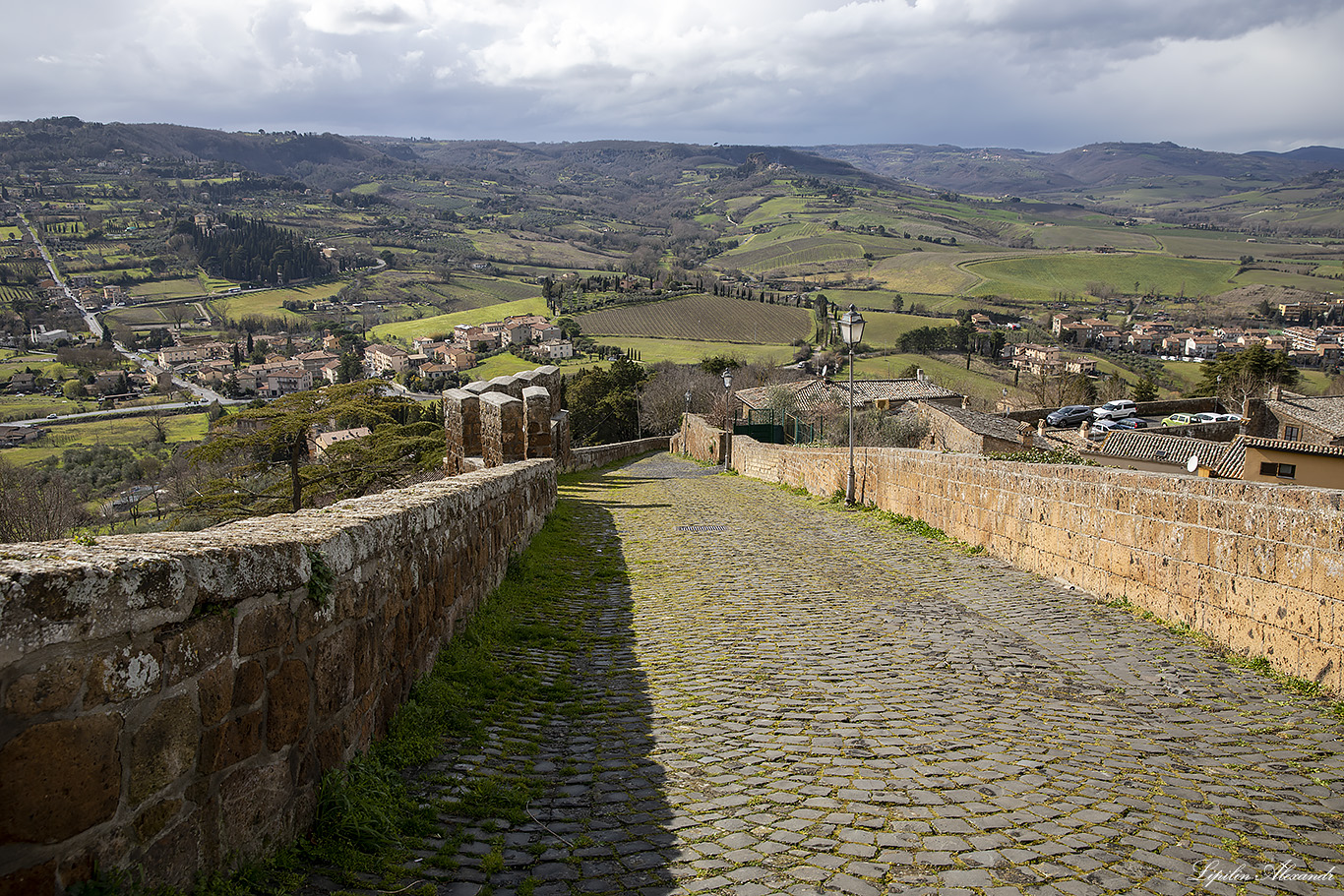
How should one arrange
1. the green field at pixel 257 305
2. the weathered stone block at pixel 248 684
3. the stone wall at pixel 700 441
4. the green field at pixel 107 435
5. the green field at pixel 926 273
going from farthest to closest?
the green field at pixel 926 273 → the green field at pixel 257 305 → the green field at pixel 107 435 → the stone wall at pixel 700 441 → the weathered stone block at pixel 248 684

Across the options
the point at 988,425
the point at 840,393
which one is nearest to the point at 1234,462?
the point at 988,425

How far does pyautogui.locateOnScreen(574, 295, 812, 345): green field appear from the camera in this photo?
4183 inches

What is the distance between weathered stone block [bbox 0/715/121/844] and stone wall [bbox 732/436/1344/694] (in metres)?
6.24

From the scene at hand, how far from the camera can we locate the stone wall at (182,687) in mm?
2096

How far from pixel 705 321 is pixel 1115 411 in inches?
2778

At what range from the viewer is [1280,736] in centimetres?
461

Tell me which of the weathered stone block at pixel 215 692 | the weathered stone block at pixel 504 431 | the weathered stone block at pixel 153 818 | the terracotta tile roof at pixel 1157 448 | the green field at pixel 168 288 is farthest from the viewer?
the green field at pixel 168 288

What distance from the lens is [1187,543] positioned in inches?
Result: 265

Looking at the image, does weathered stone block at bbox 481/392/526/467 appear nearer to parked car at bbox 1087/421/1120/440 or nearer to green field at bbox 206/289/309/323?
parked car at bbox 1087/421/1120/440

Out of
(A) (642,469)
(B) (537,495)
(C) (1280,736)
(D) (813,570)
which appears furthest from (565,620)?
(A) (642,469)

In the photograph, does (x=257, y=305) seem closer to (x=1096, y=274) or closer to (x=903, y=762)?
(x=1096, y=274)

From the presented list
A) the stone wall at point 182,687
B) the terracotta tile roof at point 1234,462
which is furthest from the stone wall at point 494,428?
the terracotta tile roof at point 1234,462

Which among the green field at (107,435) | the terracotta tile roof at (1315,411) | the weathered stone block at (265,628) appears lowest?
the green field at (107,435)

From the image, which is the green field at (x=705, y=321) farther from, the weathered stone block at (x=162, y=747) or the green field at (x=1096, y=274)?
the weathered stone block at (x=162, y=747)
